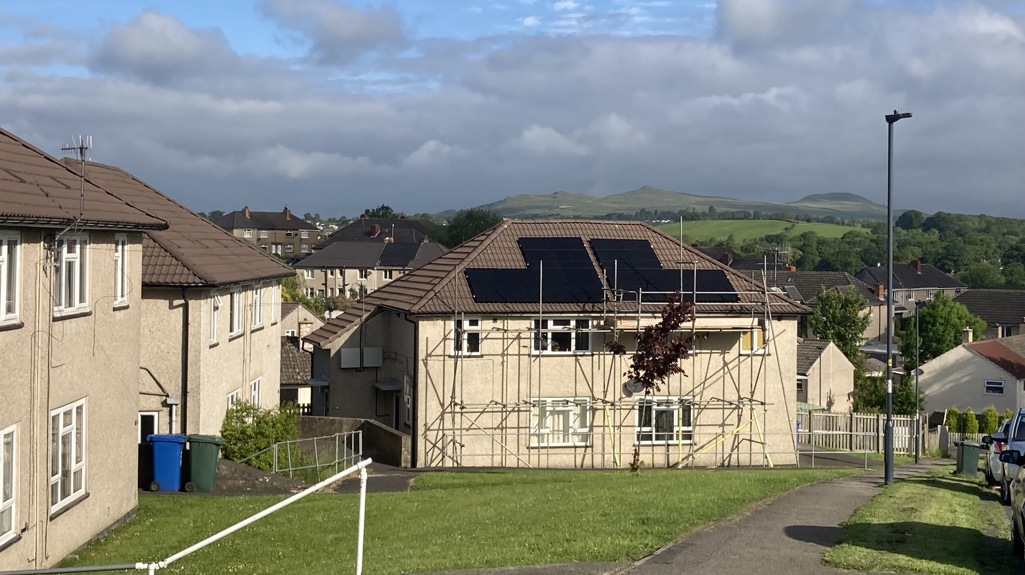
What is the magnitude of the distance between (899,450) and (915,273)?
94.0m

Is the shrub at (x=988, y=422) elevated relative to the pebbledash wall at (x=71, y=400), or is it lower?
lower

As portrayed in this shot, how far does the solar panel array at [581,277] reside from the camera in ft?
110

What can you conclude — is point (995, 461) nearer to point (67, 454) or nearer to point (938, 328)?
point (67, 454)

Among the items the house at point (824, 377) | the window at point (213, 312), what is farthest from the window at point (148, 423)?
the house at point (824, 377)

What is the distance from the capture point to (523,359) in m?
33.0

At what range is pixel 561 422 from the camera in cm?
3338

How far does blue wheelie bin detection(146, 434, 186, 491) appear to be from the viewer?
22266mm

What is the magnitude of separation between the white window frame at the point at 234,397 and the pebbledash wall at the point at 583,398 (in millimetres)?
5837

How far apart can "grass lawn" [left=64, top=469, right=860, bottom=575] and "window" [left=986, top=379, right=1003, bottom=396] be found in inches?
1811

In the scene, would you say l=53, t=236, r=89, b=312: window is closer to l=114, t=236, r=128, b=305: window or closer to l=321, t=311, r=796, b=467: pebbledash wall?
l=114, t=236, r=128, b=305: window

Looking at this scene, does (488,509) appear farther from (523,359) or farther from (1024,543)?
(523,359)

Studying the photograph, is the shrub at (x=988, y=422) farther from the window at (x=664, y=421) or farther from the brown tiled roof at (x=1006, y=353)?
the window at (x=664, y=421)

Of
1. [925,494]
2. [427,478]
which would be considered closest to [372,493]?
[427,478]

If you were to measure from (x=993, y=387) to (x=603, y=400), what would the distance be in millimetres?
39486
